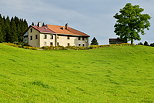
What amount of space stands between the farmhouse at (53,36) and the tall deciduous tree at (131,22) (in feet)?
46.8

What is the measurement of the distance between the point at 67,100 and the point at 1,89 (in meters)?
3.51

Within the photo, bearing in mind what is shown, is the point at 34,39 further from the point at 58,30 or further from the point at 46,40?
the point at 58,30

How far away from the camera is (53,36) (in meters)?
63.3

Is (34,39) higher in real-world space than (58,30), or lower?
lower

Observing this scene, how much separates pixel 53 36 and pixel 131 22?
3019cm

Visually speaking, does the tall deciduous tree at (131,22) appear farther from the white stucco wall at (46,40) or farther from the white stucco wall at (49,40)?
the white stucco wall at (46,40)

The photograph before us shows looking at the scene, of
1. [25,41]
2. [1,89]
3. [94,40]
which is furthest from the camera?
[94,40]

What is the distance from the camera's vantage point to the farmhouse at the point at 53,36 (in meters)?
61.6

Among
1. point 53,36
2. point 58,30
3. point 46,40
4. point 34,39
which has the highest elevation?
point 58,30

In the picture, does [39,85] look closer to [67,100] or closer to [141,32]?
[67,100]

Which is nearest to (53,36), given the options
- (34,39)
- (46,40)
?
(46,40)

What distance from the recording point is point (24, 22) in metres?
147

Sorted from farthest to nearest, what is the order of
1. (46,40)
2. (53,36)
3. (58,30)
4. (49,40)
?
(58,30) < (53,36) < (49,40) < (46,40)

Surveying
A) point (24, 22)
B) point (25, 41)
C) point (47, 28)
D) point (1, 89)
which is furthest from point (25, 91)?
point (24, 22)
